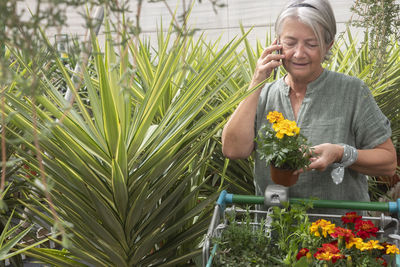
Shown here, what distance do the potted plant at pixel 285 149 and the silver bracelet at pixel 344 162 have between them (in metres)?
0.12

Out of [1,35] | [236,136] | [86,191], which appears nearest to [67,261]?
[86,191]

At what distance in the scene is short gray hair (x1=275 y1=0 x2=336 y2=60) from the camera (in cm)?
138

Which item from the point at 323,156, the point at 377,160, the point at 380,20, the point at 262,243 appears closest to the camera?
the point at 262,243

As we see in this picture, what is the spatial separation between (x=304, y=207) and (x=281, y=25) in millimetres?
533

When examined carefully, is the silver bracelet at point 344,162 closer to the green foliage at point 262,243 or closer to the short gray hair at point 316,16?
the green foliage at point 262,243

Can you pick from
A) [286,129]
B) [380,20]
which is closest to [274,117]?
[286,129]

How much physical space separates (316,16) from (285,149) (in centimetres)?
41

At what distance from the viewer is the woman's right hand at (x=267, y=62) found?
4.71 feet

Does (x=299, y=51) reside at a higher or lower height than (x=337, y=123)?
higher

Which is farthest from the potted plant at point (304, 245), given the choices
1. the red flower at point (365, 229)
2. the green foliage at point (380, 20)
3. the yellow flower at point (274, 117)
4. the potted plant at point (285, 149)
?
the green foliage at point (380, 20)

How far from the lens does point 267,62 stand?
4.81 ft

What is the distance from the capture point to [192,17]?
6.33 meters

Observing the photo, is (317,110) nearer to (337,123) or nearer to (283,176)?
(337,123)

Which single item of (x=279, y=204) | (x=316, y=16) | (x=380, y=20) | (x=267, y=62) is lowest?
(x=279, y=204)
